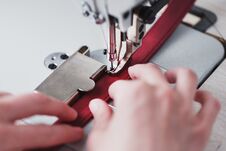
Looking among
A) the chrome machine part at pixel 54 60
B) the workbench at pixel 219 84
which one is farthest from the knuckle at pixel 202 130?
the chrome machine part at pixel 54 60

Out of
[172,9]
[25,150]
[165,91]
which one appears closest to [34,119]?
[25,150]

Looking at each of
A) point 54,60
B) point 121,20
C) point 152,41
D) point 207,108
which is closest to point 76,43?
point 54,60

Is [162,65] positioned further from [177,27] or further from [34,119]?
[34,119]

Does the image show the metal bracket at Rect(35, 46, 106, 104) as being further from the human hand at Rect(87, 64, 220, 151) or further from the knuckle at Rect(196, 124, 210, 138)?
the knuckle at Rect(196, 124, 210, 138)

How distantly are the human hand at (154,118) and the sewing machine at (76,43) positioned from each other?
118 millimetres

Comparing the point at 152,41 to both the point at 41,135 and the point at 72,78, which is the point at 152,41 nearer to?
the point at 72,78

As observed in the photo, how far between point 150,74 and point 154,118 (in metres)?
0.12

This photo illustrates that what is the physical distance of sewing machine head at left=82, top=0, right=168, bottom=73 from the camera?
734 mm

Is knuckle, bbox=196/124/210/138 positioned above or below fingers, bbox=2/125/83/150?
below

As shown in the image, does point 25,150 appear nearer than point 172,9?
Yes

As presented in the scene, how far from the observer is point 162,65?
3.20ft

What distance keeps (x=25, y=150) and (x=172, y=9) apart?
1.75ft

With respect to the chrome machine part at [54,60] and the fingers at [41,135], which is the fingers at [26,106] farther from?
the chrome machine part at [54,60]

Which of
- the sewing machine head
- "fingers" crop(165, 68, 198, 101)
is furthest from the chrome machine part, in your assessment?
"fingers" crop(165, 68, 198, 101)
